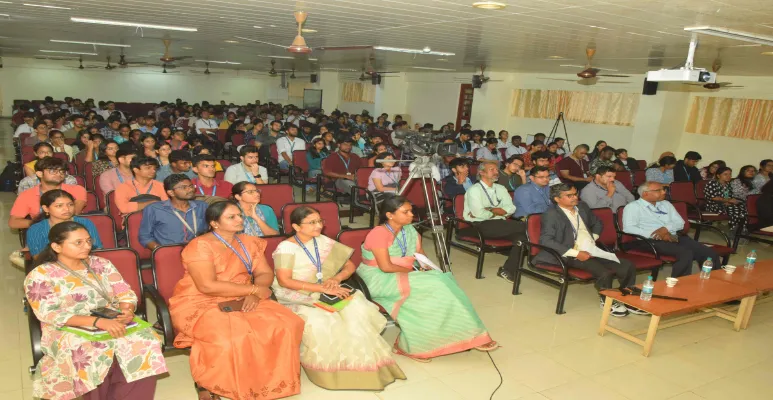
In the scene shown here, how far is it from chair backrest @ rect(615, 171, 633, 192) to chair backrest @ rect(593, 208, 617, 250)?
282cm

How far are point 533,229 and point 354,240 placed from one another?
175 centimetres

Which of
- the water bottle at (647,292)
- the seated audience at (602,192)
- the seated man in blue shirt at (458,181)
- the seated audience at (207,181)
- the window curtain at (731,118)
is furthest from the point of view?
the window curtain at (731,118)

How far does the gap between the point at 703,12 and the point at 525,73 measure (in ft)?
36.8

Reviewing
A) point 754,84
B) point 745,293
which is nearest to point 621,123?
point 754,84

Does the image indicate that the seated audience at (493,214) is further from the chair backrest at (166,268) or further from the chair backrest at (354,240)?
the chair backrest at (166,268)

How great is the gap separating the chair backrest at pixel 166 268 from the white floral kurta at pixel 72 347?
453 millimetres

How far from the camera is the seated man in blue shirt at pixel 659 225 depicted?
5387 mm

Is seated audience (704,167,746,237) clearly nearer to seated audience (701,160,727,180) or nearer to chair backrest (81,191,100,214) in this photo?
seated audience (701,160,727,180)

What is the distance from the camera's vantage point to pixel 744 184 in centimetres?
805

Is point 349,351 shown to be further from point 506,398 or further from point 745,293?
point 745,293

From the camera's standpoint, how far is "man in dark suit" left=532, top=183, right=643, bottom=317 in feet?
15.2

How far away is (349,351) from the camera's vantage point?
3.29m

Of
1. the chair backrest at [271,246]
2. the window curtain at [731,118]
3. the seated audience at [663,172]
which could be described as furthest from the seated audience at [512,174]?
the window curtain at [731,118]

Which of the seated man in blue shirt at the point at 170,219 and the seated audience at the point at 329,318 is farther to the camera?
the seated man in blue shirt at the point at 170,219
